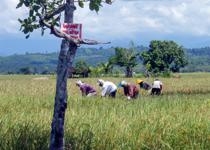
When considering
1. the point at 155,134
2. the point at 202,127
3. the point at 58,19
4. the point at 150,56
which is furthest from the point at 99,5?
the point at 150,56

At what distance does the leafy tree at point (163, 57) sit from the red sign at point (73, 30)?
90424 mm

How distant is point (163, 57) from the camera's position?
104000mm

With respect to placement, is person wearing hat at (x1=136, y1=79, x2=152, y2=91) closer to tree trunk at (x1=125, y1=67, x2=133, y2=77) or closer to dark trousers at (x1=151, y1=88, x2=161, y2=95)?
dark trousers at (x1=151, y1=88, x2=161, y2=95)

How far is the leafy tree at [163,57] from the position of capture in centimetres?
10012

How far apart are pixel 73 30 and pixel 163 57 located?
323 feet

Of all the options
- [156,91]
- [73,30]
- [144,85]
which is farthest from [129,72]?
[73,30]

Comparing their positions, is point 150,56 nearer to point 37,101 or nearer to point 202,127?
point 37,101

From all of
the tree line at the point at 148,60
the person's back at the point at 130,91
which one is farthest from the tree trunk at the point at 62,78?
the tree line at the point at 148,60

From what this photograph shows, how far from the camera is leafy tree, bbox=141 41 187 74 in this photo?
100125 millimetres

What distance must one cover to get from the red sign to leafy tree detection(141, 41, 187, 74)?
9042 cm

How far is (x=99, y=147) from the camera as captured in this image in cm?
813

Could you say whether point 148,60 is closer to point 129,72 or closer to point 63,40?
point 129,72

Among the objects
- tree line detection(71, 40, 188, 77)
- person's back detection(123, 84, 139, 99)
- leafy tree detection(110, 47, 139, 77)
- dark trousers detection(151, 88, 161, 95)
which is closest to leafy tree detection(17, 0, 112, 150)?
person's back detection(123, 84, 139, 99)

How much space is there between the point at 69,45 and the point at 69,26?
0.81 ft
